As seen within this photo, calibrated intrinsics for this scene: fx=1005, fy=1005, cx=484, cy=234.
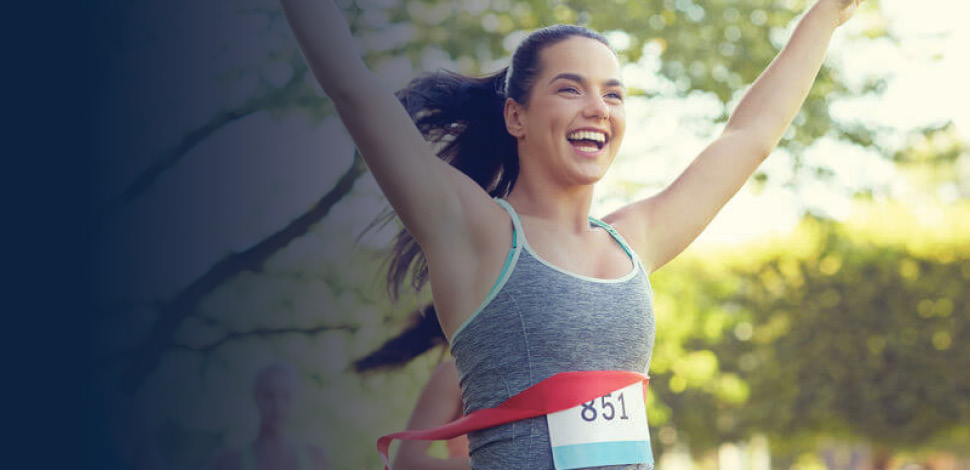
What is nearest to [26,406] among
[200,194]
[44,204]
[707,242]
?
[44,204]

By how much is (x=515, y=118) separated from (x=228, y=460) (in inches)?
115

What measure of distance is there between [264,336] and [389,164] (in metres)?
3.02

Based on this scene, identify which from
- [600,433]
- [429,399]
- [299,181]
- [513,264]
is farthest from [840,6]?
[299,181]

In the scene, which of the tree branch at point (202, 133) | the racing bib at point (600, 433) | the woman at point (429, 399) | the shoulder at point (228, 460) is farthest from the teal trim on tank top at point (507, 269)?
the shoulder at point (228, 460)

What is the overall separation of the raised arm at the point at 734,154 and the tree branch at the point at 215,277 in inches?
94.2

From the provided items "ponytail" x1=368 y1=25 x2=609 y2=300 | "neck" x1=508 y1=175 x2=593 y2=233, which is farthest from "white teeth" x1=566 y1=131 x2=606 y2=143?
"ponytail" x1=368 y1=25 x2=609 y2=300

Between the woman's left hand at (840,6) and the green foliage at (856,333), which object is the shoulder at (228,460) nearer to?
the woman's left hand at (840,6)

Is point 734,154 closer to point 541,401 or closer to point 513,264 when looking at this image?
point 513,264

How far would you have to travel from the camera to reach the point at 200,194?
14.0 feet

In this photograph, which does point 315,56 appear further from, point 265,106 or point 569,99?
point 265,106

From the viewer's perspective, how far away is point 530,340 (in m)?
1.75

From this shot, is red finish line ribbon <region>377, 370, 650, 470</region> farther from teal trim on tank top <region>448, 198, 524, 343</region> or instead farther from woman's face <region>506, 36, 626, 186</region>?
woman's face <region>506, 36, 626, 186</region>

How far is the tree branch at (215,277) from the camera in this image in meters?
4.43

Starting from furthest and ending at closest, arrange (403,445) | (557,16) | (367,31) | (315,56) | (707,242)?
1. (707,242)
2. (557,16)
3. (367,31)
4. (403,445)
5. (315,56)
